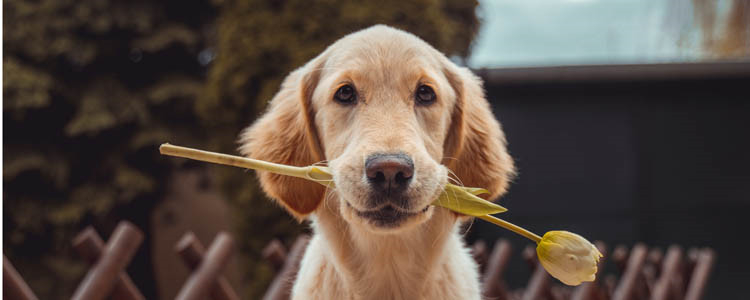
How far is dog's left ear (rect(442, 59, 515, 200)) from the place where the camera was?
81.3 inches

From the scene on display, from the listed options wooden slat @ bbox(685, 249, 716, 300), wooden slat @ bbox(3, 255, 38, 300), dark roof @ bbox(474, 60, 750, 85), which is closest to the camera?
wooden slat @ bbox(3, 255, 38, 300)

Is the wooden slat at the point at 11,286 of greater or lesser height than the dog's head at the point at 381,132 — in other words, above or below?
below

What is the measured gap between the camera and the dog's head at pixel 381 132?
153cm

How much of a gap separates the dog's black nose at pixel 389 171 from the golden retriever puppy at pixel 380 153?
2 centimetres

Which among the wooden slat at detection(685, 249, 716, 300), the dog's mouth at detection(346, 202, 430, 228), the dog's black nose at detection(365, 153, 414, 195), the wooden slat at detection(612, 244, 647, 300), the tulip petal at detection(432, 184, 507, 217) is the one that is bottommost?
the wooden slat at detection(685, 249, 716, 300)

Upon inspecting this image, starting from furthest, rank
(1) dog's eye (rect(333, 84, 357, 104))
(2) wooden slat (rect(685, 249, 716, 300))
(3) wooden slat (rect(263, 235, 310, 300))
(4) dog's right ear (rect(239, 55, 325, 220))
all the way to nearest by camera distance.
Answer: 1. (2) wooden slat (rect(685, 249, 716, 300))
2. (3) wooden slat (rect(263, 235, 310, 300))
3. (4) dog's right ear (rect(239, 55, 325, 220))
4. (1) dog's eye (rect(333, 84, 357, 104))

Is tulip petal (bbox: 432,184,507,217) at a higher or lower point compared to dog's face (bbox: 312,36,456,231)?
lower

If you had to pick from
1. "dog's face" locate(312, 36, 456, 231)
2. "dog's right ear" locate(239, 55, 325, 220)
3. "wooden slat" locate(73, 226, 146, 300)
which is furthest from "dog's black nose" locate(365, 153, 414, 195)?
"wooden slat" locate(73, 226, 146, 300)

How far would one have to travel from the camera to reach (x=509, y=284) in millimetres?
7191

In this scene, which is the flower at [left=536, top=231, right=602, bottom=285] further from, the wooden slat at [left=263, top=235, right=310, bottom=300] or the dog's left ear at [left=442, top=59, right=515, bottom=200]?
the wooden slat at [left=263, top=235, right=310, bottom=300]

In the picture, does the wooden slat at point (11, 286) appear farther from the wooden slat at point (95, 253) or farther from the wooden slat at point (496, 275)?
the wooden slat at point (496, 275)

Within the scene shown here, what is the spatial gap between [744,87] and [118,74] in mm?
8420

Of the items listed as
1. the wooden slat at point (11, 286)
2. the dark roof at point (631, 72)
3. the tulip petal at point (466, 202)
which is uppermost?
the dark roof at point (631, 72)

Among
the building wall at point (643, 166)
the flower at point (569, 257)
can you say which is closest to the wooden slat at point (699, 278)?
the building wall at point (643, 166)
